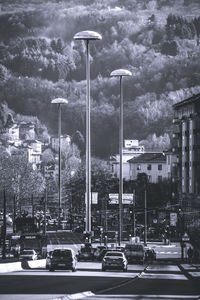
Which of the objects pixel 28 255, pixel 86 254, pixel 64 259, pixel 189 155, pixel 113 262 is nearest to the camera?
pixel 64 259

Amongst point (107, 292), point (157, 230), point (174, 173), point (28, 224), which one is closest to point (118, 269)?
point (107, 292)

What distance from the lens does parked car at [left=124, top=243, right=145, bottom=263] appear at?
91.2 m

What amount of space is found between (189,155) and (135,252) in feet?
255

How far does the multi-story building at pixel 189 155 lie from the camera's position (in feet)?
511

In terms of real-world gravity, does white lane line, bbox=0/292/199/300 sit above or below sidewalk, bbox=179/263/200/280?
below

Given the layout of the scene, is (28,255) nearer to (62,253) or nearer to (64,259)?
(64,259)

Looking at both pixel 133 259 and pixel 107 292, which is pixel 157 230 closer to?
pixel 133 259

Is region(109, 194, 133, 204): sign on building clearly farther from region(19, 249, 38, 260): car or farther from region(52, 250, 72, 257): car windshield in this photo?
region(52, 250, 72, 257): car windshield

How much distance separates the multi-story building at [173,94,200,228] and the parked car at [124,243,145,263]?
5333 cm

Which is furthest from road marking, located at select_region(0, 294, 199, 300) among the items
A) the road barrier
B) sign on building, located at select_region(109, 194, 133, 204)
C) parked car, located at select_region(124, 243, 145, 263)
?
sign on building, located at select_region(109, 194, 133, 204)

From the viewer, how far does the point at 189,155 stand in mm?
168750

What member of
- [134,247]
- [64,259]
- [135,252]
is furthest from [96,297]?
[135,252]

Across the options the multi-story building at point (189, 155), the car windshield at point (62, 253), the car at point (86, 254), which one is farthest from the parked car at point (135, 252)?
the multi-story building at point (189, 155)

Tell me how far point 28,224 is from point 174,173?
6172 centimetres
